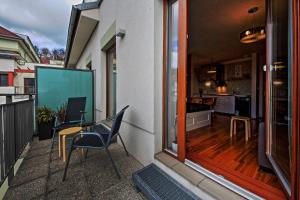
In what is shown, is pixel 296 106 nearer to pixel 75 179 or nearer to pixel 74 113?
pixel 75 179

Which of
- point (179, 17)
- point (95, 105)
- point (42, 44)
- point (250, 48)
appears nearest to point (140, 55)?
point (179, 17)

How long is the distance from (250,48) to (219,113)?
2946 millimetres

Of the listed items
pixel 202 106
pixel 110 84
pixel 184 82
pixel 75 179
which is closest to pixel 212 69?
pixel 202 106

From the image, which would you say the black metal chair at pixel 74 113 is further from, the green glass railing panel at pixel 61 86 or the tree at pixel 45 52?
the tree at pixel 45 52

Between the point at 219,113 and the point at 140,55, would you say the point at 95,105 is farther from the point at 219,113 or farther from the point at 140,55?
the point at 219,113

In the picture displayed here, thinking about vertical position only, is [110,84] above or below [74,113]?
above

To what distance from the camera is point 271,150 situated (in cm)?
159

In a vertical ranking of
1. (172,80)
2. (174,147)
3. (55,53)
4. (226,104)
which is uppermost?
(55,53)

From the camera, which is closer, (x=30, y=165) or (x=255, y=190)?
(x=255, y=190)

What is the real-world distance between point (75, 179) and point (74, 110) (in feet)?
5.93

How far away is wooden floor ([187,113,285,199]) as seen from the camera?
4.18 ft

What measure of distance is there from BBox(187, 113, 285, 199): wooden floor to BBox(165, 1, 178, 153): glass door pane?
1.07 ft

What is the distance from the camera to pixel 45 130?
347 centimetres

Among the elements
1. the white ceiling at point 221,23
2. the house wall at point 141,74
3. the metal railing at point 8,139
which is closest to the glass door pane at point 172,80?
the house wall at point 141,74
